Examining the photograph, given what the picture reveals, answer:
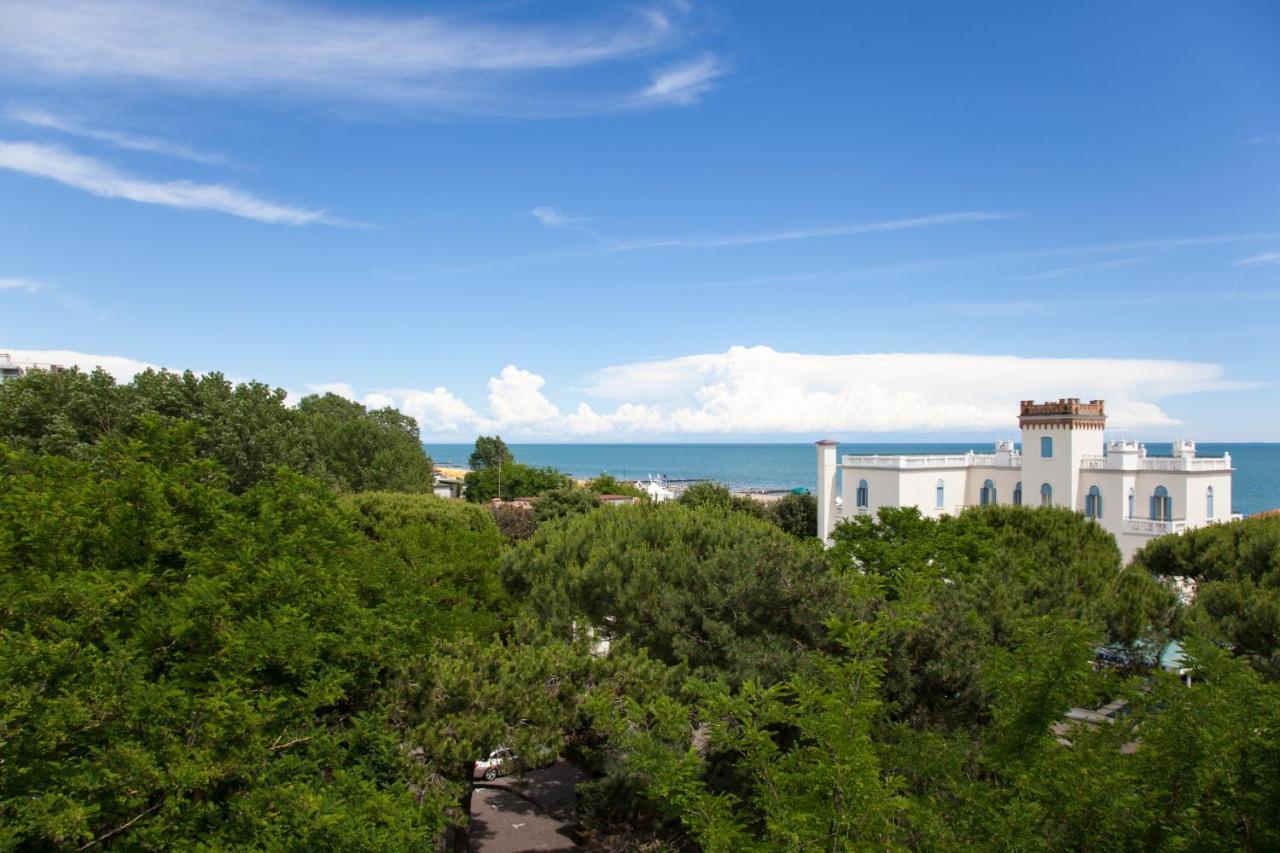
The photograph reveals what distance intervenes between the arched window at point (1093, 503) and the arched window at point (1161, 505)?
2050mm

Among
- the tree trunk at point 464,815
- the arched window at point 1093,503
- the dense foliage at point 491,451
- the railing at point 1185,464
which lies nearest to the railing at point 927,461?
the arched window at point 1093,503

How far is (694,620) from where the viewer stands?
1407 cm

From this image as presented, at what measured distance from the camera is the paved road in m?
13.9

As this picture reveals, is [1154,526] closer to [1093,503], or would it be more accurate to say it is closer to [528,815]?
[1093,503]

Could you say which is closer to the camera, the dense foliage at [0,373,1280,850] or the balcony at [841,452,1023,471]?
the dense foliage at [0,373,1280,850]

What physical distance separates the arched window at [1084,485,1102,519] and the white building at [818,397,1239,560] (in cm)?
4

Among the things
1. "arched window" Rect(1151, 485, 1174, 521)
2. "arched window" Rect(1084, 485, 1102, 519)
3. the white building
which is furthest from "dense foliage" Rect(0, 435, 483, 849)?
"arched window" Rect(1151, 485, 1174, 521)

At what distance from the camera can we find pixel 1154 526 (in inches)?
1293

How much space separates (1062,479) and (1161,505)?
13.1 ft

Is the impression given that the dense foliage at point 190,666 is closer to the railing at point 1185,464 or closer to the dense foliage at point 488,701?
the dense foliage at point 488,701

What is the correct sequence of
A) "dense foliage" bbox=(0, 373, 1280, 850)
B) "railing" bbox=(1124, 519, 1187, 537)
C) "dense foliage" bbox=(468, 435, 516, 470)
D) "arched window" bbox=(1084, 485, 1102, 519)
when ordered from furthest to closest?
"dense foliage" bbox=(468, 435, 516, 470)
"arched window" bbox=(1084, 485, 1102, 519)
"railing" bbox=(1124, 519, 1187, 537)
"dense foliage" bbox=(0, 373, 1280, 850)

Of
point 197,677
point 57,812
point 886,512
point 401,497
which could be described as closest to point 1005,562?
point 886,512

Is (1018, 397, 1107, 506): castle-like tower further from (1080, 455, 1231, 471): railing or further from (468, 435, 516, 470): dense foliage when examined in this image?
(468, 435, 516, 470): dense foliage

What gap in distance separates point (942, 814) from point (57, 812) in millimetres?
8003
